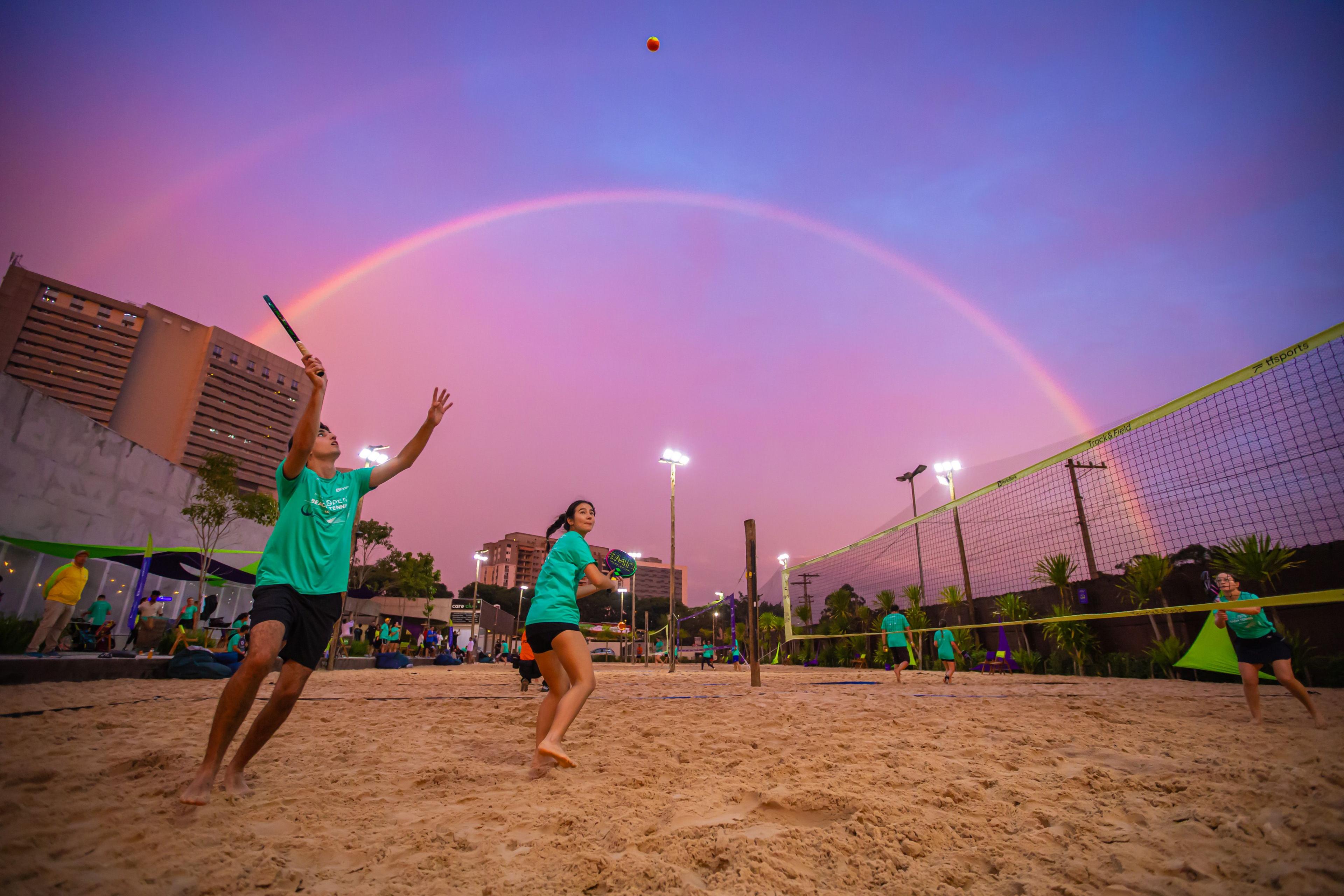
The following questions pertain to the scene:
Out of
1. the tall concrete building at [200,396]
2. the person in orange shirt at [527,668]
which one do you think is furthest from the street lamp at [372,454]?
the tall concrete building at [200,396]

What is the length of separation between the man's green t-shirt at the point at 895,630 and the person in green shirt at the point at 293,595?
10853 millimetres

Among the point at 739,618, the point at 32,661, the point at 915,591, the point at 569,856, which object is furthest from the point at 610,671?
the point at 739,618

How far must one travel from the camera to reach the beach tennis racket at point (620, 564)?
4.02 metres

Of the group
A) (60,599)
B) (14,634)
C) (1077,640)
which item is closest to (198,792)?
(60,599)

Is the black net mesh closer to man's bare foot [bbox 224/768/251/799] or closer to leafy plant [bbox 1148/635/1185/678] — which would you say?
leafy plant [bbox 1148/635/1185/678]

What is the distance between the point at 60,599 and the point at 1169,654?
737 inches

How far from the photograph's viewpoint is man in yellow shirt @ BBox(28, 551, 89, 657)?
8680 millimetres

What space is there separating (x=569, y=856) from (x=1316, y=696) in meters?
9.84

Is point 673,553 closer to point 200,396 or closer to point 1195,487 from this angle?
point 1195,487

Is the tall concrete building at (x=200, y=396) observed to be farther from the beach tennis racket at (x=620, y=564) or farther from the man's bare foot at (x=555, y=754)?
the man's bare foot at (x=555, y=754)

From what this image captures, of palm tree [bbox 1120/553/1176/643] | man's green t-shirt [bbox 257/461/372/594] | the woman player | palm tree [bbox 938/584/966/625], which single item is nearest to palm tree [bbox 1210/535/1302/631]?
palm tree [bbox 1120/553/1176/643]

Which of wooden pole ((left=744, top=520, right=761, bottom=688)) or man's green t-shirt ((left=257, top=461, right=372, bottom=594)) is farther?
wooden pole ((left=744, top=520, right=761, bottom=688))

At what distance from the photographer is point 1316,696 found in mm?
7012

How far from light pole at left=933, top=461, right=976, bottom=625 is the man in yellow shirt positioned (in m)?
16.7
